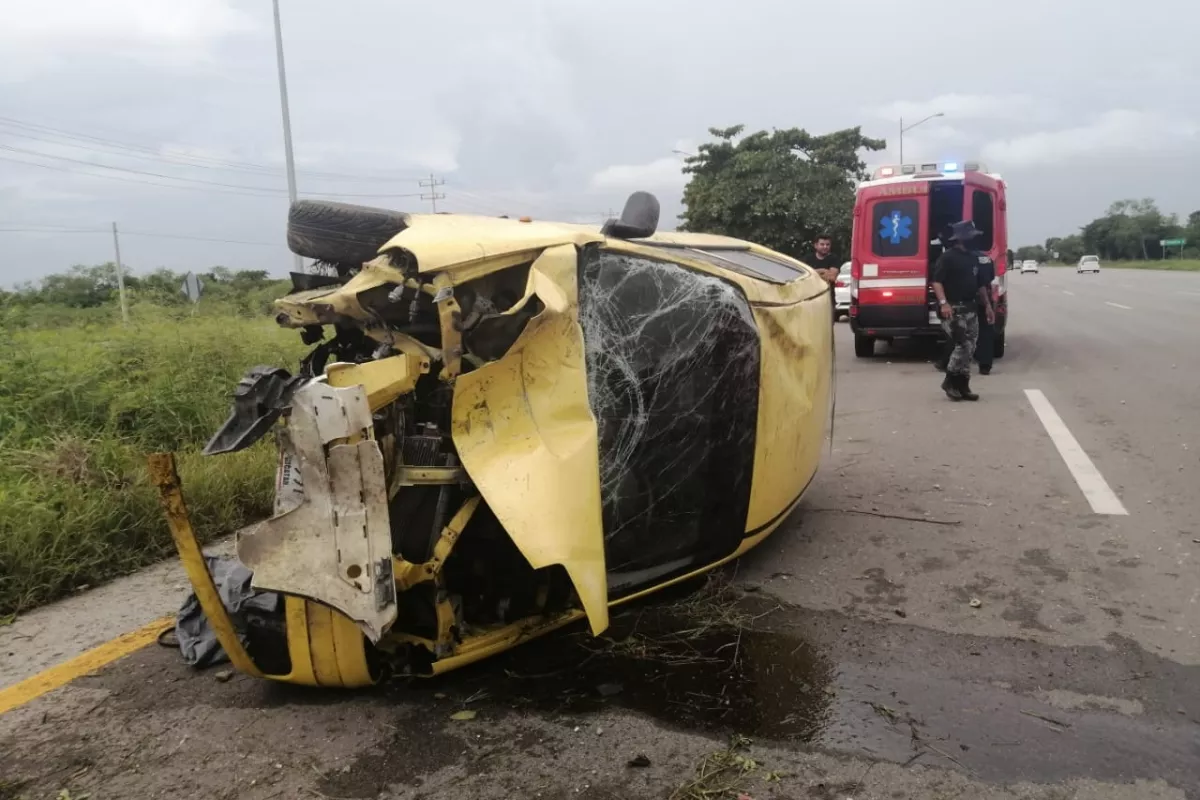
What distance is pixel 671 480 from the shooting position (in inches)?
134

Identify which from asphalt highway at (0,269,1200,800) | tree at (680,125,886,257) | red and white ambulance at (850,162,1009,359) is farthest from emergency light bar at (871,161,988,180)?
tree at (680,125,886,257)

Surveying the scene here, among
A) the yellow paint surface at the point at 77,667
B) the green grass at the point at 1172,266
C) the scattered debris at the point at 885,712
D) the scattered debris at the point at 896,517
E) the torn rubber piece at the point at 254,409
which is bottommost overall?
the scattered debris at the point at 885,712

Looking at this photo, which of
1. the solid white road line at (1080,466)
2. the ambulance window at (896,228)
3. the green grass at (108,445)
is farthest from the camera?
the ambulance window at (896,228)

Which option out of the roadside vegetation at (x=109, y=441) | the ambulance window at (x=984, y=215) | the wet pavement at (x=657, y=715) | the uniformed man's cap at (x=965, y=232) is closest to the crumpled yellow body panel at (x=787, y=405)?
the wet pavement at (x=657, y=715)

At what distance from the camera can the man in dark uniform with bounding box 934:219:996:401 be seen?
8.54 meters

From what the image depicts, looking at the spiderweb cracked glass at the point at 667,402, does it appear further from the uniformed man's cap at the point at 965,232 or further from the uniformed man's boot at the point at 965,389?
the uniformed man's cap at the point at 965,232

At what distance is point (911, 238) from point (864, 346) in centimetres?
178

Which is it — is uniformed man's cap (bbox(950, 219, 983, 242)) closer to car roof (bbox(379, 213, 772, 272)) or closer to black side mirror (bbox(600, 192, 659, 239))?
car roof (bbox(379, 213, 772, 272))

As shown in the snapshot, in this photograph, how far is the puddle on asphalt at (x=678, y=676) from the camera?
2900 millimetres

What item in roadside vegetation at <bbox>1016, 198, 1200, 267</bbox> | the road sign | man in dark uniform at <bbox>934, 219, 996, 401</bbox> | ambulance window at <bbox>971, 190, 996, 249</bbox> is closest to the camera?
man in dark uniform at <bbox>934, 219, 996, 401</bbox>

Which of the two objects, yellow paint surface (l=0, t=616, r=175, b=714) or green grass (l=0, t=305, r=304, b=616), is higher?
green grass (l=0, t=305, r=304, b=616)

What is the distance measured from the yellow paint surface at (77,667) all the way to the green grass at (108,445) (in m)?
0.78

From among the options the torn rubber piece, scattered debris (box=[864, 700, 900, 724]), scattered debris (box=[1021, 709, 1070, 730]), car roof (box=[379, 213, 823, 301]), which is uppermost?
car roof (box=[379, 213, 823, 301])

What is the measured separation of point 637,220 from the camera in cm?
350
